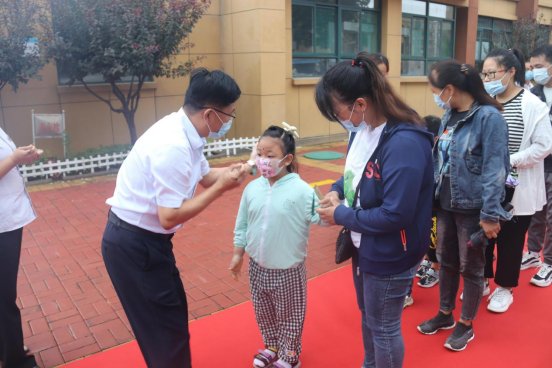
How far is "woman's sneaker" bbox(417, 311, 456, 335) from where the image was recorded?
3.17 m

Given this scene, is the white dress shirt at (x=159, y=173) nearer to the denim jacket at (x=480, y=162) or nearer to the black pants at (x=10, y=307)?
the black pants at (x=10, y=307)

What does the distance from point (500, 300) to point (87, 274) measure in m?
3.48

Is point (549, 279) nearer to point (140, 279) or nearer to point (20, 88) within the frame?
point (140, 279)

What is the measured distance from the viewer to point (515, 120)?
10.6ft

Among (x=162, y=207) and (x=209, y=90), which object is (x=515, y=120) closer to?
(x=209, y=90)

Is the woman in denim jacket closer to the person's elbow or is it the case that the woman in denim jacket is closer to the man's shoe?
the man's shoe

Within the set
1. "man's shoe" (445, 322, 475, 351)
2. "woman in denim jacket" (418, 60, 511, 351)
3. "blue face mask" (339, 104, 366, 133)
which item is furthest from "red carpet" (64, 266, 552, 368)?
"blue face mask" (339, 104, 366, 133)

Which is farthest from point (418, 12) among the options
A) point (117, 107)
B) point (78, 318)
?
point (78, 318)

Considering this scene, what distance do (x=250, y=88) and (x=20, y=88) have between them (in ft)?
15.0

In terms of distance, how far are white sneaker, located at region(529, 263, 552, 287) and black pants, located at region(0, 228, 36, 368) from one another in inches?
150

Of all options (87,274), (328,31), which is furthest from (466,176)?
(328,31)

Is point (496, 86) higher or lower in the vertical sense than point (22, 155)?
higher

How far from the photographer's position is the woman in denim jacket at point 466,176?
2656 millimetres

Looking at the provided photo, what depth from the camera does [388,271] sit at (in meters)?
2.09
